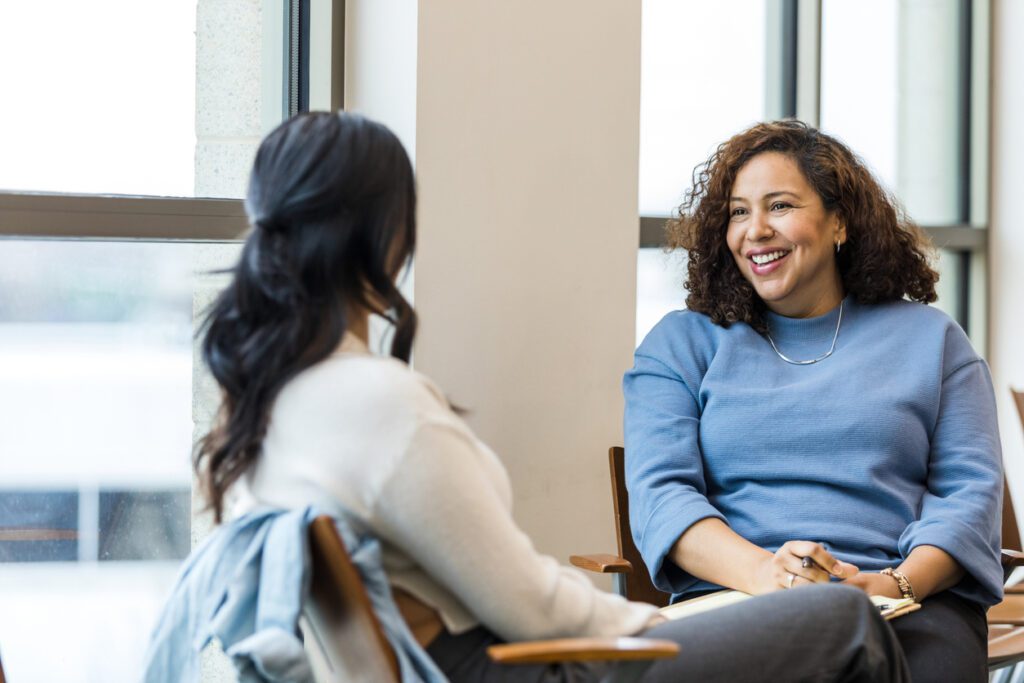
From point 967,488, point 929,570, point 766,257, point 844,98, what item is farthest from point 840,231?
point 844,98

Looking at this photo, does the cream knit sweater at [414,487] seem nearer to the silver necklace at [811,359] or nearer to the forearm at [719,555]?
the forearm at [719,555]

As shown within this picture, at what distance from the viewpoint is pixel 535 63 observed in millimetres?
2355

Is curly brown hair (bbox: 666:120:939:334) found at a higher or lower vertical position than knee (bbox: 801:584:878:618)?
higher

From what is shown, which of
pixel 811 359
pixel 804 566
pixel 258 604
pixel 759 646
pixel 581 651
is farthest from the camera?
pixel 811 359

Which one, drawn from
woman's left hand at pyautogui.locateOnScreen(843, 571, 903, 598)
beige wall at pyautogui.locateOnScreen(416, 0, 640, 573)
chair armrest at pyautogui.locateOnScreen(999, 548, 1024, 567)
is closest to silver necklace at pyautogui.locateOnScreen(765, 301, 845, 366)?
beige wall at pyautogui.locateOnScreen(416, 0, 640, 573)

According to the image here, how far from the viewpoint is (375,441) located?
1350mm

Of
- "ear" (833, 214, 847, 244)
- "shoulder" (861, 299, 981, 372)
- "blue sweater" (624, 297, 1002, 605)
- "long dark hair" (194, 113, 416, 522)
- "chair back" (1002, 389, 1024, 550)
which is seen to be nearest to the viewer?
"long dark hair" (194, 113, 416, 522)

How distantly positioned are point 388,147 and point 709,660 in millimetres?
753

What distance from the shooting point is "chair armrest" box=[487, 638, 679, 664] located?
1269mm

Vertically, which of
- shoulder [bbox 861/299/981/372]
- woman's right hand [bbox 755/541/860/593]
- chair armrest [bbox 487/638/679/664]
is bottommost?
woman's right hand [bbox 755/541/860/593]

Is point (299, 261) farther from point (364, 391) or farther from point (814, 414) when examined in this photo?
point (814, 414)

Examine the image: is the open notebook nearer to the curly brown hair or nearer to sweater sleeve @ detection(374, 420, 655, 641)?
sweater sleeve @ detection(374, 420, 655, 641)

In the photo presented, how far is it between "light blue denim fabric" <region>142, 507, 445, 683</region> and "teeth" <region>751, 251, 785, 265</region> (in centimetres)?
117

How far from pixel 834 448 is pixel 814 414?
0.07 meters
